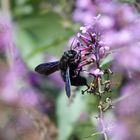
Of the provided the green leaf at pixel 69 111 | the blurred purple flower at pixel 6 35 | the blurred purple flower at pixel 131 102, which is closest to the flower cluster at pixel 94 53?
the blurred purple flower at pixel 131 102

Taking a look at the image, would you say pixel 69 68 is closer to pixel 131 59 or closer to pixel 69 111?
pixel 131 59

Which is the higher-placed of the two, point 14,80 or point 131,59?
point 131,59

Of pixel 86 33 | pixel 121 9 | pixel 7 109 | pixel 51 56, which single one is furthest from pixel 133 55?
pixel 86 33

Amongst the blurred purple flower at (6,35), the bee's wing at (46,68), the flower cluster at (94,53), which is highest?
the flower cluster at (94,53)

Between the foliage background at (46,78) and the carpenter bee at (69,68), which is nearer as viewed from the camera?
the carpenter bee at (69,68)

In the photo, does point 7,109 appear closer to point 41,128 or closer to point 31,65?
point 31,65

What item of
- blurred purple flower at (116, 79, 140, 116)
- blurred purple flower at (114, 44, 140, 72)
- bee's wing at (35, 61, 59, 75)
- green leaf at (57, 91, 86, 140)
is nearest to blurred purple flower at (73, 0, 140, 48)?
blurred purple flower at (114, 44, 140, 72)

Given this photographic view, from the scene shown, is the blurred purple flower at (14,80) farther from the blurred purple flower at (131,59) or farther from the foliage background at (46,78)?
the blurred purple flower at (131,59)

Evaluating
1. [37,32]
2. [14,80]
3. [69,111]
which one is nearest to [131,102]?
[69,111]

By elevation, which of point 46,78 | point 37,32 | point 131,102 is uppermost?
point 131,102

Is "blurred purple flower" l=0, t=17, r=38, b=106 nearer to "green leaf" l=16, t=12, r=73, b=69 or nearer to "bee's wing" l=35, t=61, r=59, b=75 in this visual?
"green leaf" l=16, t=12, r=73, b=69

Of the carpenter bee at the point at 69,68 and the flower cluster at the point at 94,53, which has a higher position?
the flower cluster at the point at 94,53
